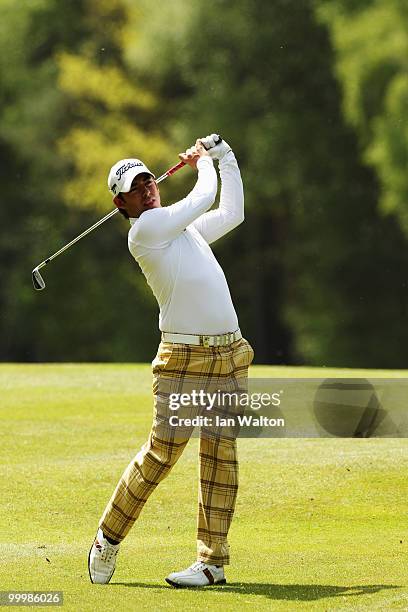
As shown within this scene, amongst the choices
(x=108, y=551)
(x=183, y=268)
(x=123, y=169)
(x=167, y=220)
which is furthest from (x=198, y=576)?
(x=123, y=169)

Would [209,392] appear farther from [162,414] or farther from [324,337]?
[324,337]

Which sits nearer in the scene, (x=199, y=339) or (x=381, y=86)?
(x=199, y=339)

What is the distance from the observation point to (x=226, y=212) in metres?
6.61

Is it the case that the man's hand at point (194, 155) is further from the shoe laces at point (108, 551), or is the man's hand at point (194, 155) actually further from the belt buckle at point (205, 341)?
the shoe laces at point (108, 551)

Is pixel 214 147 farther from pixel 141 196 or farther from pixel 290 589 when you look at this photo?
pixel 290 589

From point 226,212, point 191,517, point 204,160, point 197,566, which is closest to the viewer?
point 197,566

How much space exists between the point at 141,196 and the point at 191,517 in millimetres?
2858

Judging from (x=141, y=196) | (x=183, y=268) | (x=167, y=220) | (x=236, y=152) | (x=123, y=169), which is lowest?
(x=183, y=268)

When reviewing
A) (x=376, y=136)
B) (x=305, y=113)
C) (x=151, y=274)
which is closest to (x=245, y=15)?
(x=305, y=113)

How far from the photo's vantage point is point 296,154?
36969mm

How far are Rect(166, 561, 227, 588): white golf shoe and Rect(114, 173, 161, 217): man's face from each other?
158 centimetres

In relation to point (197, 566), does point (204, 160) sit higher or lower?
higher

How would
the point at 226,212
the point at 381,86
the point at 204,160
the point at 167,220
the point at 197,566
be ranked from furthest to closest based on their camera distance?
the point at 381,86 → the point at 226,212 → the point at 204,160 → the point at 197,566 → the point at 167,220

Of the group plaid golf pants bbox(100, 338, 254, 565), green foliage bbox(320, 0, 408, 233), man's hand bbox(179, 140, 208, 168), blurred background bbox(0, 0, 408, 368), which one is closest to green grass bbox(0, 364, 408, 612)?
plaid golf pants bbox(100, 338, 254, 565)
